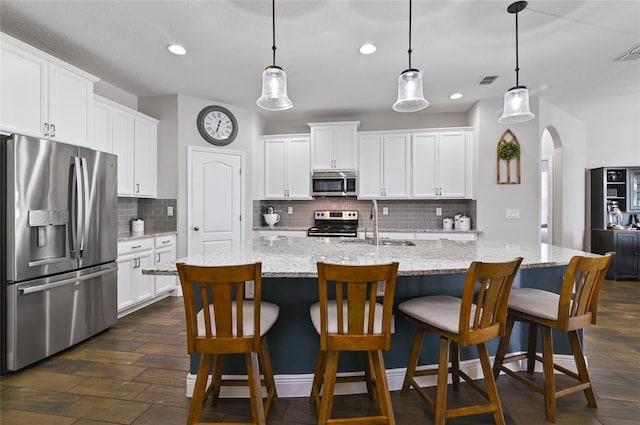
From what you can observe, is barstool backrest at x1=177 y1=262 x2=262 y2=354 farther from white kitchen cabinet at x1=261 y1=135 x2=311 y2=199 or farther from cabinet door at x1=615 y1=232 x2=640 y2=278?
cabinet door at x1=615 y1=232 x2=640 y2=278

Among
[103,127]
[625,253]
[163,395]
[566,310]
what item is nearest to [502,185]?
[625,253]

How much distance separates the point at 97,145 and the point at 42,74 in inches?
35.5

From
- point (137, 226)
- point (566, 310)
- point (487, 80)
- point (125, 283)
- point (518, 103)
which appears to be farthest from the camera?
point (137, 226)

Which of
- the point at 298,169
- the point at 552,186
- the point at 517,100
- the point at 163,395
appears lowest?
the point at 163,395

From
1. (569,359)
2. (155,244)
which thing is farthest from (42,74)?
(569,359)

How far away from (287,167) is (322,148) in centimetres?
64

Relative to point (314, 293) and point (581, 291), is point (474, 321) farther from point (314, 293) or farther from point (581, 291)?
point (314, 293)

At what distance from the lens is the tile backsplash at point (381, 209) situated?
16.3ft

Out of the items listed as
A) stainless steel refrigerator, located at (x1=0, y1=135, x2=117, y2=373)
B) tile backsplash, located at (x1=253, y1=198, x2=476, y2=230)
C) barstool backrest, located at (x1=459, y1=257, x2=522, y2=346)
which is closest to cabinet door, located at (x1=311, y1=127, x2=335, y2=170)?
tile backsplash, located at (x1=253, y1=198, x2=476, y2=230)

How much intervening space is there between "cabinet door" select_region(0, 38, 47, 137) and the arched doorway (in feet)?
19.8

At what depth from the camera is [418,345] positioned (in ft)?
5.93

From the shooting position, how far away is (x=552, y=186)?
18.1 feet

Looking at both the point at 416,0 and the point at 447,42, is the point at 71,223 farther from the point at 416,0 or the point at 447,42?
the point at 447,42

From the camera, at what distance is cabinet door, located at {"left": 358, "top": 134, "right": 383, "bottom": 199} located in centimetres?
482
